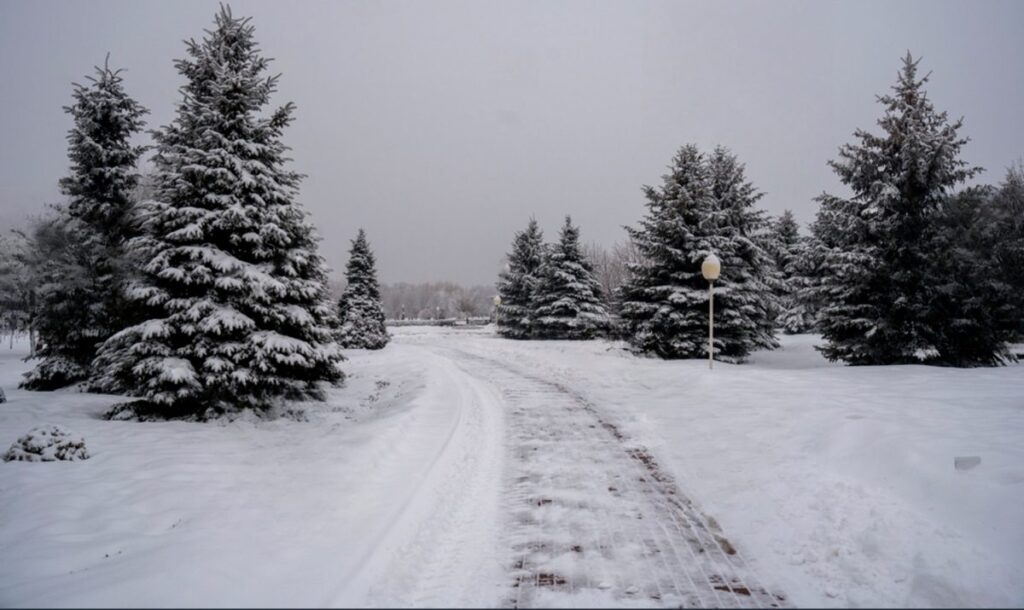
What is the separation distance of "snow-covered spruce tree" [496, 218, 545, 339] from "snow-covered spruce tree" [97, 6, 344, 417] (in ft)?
78.9

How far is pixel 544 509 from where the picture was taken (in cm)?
446

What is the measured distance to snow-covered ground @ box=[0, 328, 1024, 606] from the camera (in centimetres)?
311

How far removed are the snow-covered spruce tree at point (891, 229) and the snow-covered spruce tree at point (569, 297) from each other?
15112 millimetres

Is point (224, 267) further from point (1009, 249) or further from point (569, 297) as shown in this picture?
point (569, 297)

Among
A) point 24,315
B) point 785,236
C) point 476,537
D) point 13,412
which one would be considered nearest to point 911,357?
point 476,537

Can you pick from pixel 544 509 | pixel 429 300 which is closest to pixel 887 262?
pixel 544 509

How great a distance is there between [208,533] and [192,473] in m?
2.01

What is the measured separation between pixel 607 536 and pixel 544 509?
2.41 feet

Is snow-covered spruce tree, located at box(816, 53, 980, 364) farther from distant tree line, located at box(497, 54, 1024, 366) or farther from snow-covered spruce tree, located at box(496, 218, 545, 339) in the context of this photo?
snow-covered spruce tree, located at box(496, 218, 545, 339)

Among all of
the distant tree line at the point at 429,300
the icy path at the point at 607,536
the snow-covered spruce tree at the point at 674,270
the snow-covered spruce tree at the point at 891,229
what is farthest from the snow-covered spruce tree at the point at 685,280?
the distant tree line at the point at 429,300

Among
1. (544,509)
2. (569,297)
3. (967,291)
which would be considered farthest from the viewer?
(569,297)

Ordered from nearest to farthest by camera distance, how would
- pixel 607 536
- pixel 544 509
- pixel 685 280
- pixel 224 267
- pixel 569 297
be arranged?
pixel 607 536
pixel 544 509
pixel 224 267
pixel 685 280
pixel 569 297

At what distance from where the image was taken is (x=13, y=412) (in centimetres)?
824

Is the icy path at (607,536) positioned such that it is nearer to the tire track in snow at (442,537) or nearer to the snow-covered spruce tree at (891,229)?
the tire track in snow at (442,537)
